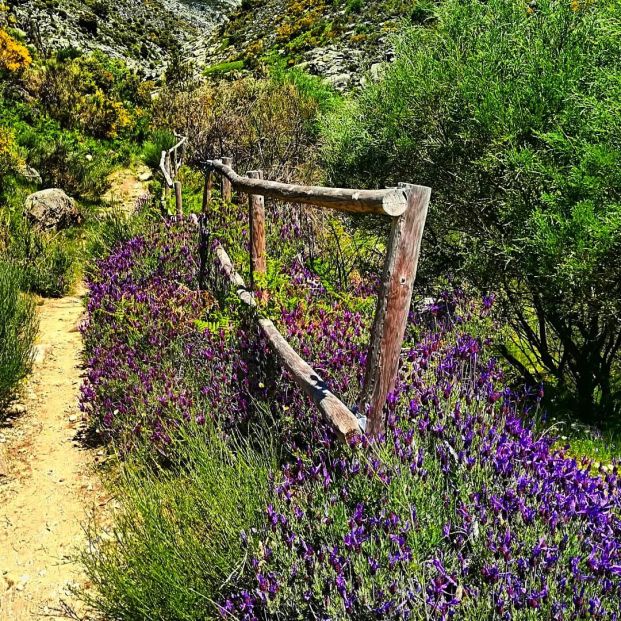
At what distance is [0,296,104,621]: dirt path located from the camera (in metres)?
2.99

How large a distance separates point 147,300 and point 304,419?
2463mm

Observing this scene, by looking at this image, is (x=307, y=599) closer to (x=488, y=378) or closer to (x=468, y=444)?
(x=468, y=444)

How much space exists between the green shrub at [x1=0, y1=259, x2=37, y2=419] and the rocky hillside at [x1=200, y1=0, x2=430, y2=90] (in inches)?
481

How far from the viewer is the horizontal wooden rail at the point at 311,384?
252 cm

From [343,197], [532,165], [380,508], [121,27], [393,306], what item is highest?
[121,27]

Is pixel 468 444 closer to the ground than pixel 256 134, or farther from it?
closer to the ground

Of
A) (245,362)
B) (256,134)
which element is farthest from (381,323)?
(256,134)

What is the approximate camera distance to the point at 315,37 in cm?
2672

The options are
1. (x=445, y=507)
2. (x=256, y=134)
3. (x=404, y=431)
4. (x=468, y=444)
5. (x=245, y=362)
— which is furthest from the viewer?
(x=256, y=134)

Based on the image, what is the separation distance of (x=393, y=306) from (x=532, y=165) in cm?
248

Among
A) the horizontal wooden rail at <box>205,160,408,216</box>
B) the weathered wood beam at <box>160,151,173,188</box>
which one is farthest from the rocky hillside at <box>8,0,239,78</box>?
the horizontal wooden rail at <box>205,160,408,216</box>

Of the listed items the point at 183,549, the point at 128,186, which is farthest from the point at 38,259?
the point at 183,549

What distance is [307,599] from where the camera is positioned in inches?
74.1

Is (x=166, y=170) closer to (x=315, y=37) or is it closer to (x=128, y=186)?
(x=128, y=186)
